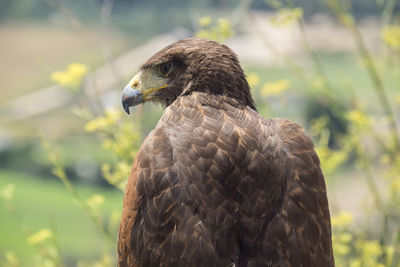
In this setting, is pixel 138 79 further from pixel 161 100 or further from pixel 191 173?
pixel 191 173

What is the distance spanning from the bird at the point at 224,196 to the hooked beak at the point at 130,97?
20 cm

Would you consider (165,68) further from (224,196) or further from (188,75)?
(224,196)

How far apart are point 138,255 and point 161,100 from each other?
2.11 ft

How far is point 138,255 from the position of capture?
1.79 metres

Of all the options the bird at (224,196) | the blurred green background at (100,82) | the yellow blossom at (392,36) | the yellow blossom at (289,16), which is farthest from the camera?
the blurred green background at (100,82)

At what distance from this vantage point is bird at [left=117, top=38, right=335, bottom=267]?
1.73m

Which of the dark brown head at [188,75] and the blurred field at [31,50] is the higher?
the dark brown head at [188,75]

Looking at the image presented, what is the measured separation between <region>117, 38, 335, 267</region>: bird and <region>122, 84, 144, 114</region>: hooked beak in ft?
0.67

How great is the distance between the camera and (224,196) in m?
1.76

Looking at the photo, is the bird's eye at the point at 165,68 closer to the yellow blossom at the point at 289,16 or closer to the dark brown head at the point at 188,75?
the dark brown head at the point at 188,75

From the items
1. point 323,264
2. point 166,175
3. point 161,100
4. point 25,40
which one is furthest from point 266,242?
point 25,40

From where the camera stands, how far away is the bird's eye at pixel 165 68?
2.08 metres

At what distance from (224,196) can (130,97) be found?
1.96 feet

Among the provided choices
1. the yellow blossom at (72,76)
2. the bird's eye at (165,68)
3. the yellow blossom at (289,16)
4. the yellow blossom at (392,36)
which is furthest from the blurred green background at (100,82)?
the bird's eye at (165,68)
